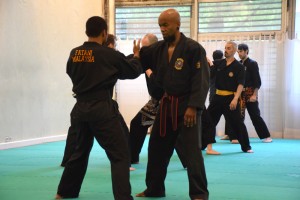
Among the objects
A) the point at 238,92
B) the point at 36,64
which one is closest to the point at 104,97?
the point at 238,92

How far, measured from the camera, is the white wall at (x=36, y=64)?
689cm

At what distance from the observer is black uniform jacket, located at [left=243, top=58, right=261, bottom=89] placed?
7863 mm

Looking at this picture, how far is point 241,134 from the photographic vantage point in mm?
6219

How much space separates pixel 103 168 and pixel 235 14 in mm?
5383

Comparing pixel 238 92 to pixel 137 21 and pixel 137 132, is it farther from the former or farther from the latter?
pixel 137 21

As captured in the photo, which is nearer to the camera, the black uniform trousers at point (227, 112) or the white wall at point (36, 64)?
the black uniform trousers at point (227, 112)

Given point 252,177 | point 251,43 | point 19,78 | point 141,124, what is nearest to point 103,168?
point 141,124

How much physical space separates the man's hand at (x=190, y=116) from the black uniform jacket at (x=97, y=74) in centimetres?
48

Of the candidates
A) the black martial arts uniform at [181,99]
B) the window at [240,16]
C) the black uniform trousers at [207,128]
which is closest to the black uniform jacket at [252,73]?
the window at [240,16]

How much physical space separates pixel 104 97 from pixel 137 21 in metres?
6.60

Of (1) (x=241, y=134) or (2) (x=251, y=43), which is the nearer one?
Answer: (1) (x=241, y=134)

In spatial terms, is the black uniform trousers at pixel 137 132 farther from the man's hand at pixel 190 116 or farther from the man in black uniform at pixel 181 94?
the man's hand at pixel 190 116

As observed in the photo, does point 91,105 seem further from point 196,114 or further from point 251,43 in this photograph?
point 251,43

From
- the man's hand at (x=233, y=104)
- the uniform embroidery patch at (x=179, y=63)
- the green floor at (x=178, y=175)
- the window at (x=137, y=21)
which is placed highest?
the window at (x=137, y=21)
